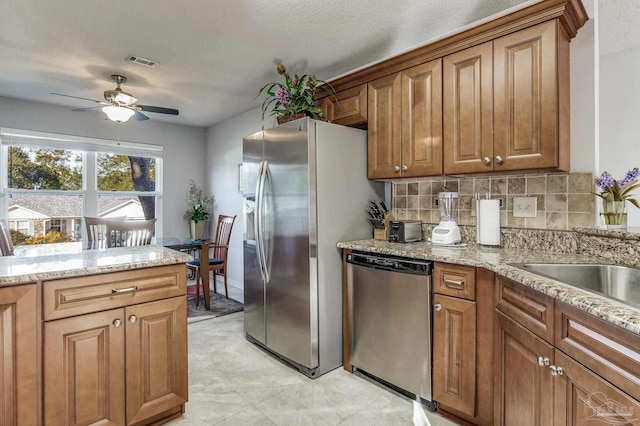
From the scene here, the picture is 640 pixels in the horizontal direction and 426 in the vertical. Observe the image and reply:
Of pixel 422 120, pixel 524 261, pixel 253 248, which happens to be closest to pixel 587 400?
pixel 524 261

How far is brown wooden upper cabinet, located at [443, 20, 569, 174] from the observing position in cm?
173

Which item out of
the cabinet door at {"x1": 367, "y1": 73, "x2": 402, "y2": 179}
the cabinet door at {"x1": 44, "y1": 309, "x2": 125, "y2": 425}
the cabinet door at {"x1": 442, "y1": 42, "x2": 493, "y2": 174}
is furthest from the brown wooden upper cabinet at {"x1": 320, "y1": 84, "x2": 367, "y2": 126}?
the cabinet door at {"x1": 44, "y1": 309, "x2": 125, "y2": 425}

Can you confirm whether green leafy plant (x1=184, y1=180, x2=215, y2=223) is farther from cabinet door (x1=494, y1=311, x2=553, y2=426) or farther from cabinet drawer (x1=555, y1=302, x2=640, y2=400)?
cabinet drawer (x1=555, y1=302, x2=640, y2=400)

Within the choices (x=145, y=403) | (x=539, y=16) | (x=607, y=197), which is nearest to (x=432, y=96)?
(x=539, y=16)

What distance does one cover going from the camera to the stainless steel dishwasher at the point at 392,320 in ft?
6.33

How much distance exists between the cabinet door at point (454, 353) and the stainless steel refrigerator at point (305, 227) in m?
0.79

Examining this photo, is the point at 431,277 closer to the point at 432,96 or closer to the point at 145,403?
the point at 432,96

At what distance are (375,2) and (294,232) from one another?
156 centimetres

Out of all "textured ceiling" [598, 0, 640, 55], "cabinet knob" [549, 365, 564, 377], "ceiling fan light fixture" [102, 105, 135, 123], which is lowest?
"cabinet knob" [549, 365, 564, 377]

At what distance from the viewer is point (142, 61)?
285 centimetres

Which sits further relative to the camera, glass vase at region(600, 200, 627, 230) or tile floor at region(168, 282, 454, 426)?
tile floor at region(168, 282, 454, 426)

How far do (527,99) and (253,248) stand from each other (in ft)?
7.08

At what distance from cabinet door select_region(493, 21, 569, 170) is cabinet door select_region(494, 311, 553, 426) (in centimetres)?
87

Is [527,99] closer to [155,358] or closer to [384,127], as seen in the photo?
[384,127]
